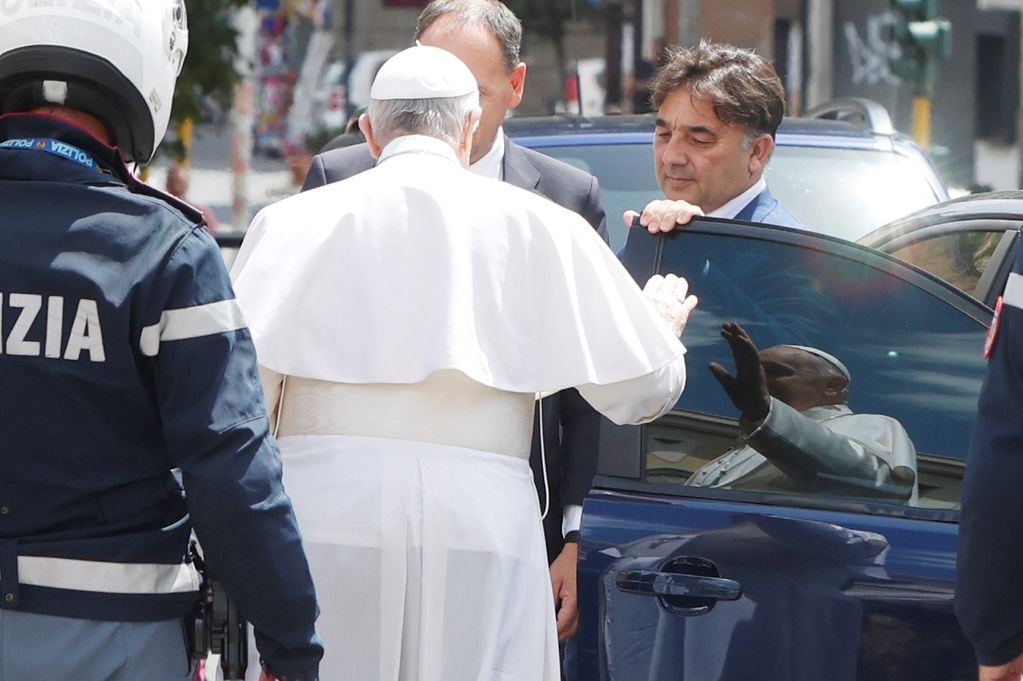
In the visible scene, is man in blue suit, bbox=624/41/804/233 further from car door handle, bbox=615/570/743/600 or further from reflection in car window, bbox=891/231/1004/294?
car door handle, bbox=615/570/743/600

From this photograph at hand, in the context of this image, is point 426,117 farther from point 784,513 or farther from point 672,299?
point 784,513

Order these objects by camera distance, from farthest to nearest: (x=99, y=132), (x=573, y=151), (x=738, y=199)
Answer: (x=573, y=151) → (x=738, y=199) → (x=99, y=132)

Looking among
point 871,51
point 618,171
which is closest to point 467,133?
point 618,171

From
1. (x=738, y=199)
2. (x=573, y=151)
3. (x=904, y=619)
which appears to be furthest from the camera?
(x=573, y=151)

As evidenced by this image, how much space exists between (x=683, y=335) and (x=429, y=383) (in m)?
0.60

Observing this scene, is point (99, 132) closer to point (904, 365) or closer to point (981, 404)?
point (981, 404)

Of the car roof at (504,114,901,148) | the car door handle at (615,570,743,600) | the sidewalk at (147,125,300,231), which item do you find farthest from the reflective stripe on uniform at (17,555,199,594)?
the sidewalk at (147,125,300,231)

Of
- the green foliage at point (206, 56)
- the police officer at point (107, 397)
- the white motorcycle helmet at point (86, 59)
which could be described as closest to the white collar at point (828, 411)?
the police officer at point (107, 397)

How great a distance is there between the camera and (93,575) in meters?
2.56

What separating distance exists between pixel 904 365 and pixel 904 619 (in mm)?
501

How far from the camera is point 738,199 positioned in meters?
4.18

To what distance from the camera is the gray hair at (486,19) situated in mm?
4707

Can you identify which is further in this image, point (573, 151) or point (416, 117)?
point (573, 151)

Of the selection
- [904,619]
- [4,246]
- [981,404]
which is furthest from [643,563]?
[4,246]
